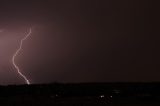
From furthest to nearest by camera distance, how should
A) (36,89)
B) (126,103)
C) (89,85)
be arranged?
(89,85) < (36,89) < (126,103)

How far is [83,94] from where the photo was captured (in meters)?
40.3

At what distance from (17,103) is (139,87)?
11879mm

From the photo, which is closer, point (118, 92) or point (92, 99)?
point (92, 99)

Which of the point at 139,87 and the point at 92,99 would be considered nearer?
the point at 92,99

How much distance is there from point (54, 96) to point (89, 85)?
6485 mm

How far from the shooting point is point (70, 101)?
36281mm

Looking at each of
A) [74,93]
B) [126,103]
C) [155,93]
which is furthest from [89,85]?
[126,103]

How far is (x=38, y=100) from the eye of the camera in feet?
121

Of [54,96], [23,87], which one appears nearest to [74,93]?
[54,96]

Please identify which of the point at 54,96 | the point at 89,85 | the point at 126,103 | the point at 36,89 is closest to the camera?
the point at 126,103

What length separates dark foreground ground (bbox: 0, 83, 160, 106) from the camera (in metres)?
35.5

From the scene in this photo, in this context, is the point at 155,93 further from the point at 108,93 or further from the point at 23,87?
the point at 23,87

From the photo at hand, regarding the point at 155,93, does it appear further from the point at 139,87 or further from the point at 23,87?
the point at 23,87

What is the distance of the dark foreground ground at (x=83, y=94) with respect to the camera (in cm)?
3553
